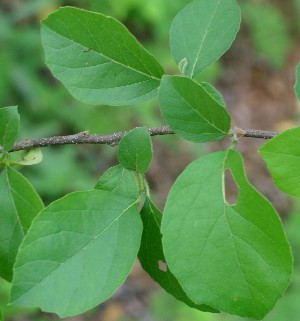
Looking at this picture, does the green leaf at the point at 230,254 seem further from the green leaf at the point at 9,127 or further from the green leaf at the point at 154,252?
the green leaf at the point at 9,127

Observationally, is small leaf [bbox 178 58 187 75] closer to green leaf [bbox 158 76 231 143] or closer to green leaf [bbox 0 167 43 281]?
green leaf [bbox 158 76 231 143]

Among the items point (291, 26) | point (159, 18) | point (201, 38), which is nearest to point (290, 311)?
point (159, 18)

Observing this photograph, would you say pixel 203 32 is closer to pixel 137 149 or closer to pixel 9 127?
pixel 137 149

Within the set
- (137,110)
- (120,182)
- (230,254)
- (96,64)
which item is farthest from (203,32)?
(137,110)

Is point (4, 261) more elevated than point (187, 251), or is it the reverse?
point (187, 251)

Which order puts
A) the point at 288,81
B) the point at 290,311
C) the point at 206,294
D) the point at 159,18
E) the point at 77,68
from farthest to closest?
1. the point at 288,81
2. the point at 159,18
3. the point at 290,311
4. the point at 77,68
5. the point at 206,294

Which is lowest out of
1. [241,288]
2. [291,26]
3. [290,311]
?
[290,311]

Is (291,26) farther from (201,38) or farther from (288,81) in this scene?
(201,38)
